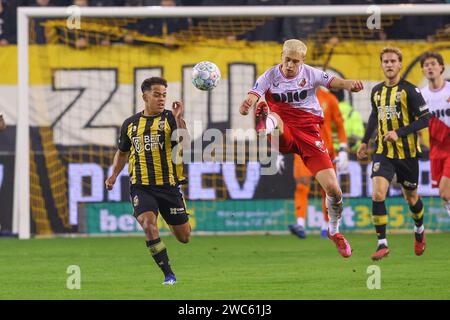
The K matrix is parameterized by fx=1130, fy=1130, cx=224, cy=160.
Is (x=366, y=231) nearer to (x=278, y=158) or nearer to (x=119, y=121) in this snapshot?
(x=278, y=158)

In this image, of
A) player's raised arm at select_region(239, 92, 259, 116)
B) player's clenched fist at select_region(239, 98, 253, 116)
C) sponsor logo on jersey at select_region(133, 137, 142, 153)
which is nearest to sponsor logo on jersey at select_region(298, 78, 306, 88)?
player's raised arm at select_region(239, 92, 259, 116)

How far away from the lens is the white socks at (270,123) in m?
10.5

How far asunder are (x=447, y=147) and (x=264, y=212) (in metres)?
3.83

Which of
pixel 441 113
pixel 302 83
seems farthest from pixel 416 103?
pixel 302 83

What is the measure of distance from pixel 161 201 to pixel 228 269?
1.46 metres

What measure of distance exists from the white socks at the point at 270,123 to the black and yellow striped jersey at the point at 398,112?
1840 mm

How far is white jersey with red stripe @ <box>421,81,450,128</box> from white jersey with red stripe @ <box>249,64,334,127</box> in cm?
309

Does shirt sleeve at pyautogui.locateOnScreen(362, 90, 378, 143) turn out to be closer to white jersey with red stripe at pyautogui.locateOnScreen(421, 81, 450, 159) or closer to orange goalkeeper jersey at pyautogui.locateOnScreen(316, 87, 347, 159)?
→ white jersey with red stripe at pyautogui.locateOnScreen(421, 81, 450, 159)

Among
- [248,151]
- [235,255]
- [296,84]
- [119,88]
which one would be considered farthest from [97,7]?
[296,84]

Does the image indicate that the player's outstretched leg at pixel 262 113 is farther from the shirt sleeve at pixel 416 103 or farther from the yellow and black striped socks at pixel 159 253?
the shirt sleeve at pixel 416 103

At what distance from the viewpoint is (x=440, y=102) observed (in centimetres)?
1355

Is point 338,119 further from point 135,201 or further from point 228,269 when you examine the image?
point 135,201

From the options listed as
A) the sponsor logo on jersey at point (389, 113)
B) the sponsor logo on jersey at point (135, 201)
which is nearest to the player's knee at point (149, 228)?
the sponsor logo on jersey at point (135, 201)

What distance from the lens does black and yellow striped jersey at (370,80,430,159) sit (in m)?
11.9
